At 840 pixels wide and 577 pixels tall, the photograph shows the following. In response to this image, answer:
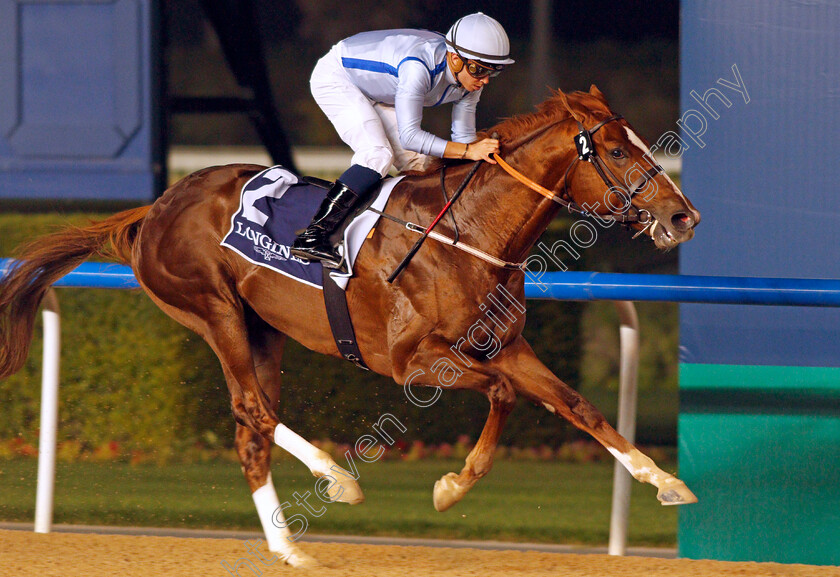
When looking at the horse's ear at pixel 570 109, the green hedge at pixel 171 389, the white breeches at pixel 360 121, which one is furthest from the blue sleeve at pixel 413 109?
the green hedge at pixel 171 389

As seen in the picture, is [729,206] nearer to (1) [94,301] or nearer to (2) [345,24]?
(1) [94,301]

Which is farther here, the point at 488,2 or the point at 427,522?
the point at 488,2

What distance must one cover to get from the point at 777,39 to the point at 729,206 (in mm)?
602

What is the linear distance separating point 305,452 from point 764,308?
1669 mm

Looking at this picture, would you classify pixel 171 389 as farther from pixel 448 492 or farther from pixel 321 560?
pixel 448 492

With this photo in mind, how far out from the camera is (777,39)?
3906 mm

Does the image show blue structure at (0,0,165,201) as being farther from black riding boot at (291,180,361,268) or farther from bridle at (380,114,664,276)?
bridle at (380,114,664,276)

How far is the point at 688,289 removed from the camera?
3.57 m

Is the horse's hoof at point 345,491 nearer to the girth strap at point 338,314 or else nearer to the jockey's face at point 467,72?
the girth strap at point 338,314

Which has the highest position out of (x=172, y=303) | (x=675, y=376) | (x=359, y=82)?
(x=359, y=82)

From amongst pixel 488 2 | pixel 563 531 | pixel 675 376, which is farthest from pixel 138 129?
pixel 488 2

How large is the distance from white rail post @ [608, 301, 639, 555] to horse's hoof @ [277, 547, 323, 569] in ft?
3.31

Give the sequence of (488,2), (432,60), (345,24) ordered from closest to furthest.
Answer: (432,60) < (488,2) < (345,24)

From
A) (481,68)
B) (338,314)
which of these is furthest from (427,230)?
(481,68)
